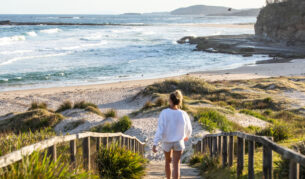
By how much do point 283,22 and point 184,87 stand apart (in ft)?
129

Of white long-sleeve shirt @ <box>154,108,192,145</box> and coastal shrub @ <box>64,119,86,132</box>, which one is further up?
white long-sleeve shirt @ <box>154,108,192,145</box>

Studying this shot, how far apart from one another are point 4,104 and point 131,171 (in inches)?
720

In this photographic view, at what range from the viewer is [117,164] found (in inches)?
232

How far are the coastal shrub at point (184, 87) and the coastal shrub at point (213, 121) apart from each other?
8.46 metres

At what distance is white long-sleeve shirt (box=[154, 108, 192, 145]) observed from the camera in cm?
580

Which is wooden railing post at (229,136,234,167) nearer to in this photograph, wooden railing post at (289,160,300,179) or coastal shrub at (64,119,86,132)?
wooden railing post at (289,160,300,179)

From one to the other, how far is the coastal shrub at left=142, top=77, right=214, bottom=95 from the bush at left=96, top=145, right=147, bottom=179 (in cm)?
1702

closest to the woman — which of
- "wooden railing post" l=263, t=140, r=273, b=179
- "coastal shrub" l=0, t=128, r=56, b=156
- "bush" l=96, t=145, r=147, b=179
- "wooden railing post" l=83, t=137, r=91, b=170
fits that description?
"bush" l=96, t=145, r=147, b=179

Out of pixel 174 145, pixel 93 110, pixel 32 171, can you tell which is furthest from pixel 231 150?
pixel 93 110

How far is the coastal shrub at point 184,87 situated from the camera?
23367mm

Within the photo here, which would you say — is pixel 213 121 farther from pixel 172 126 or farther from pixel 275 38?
pixel 275 38

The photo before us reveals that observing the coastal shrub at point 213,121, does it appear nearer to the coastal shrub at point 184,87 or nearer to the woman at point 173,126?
the woman at point 173,126

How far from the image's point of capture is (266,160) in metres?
4.79

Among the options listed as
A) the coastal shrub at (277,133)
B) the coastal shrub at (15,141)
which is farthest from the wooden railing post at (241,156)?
the coastal shrub at (277,133)
